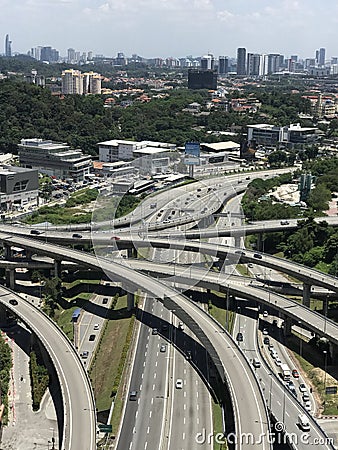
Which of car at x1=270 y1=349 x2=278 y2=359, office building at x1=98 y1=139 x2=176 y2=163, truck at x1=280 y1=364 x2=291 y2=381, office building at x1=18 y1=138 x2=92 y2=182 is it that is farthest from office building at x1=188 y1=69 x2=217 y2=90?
truck at x1=280 y1=364 x2=291 y2=381

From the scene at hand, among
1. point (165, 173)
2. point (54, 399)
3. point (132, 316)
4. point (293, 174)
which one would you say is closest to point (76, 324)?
point (132, 316)

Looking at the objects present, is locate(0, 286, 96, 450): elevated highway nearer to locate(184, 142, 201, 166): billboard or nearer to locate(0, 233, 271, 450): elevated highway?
locate(0, 233, 271, 450): elevated highway

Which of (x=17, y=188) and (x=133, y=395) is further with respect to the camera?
(x=17, y=188)

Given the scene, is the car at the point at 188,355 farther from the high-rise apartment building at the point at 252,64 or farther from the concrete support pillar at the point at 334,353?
the high-rise apartment building at the point at 252,64

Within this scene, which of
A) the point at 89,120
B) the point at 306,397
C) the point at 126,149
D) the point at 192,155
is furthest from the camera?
the point at 89,120

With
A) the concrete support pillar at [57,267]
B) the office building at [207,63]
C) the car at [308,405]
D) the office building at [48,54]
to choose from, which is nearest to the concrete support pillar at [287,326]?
the car at [308,405]

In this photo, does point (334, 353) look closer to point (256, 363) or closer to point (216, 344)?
point (256, 363)

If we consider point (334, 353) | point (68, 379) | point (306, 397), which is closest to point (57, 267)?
point (68, 379)
